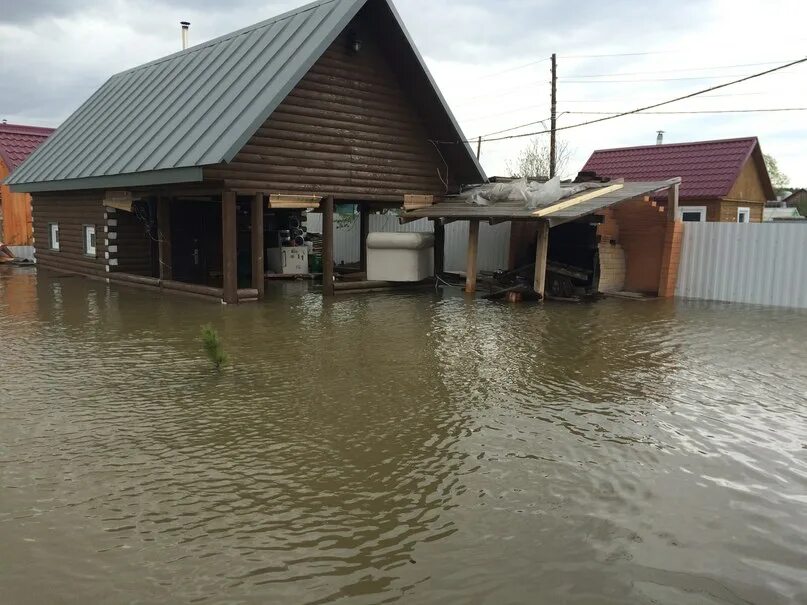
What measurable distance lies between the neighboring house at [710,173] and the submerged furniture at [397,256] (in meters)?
11.0

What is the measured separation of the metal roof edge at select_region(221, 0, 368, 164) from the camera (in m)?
12.3

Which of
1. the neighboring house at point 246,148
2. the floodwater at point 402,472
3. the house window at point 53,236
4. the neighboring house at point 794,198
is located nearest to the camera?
the floodwater at point 402,472

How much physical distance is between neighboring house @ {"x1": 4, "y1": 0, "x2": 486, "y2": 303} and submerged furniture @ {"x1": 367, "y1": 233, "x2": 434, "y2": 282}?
3.66 feet

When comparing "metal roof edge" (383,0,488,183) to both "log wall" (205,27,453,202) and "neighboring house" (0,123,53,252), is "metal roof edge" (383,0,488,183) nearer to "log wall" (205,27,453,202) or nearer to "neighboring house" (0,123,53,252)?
"log wall" (205,27,453,202)

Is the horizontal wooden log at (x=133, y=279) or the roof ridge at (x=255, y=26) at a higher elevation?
the roof ridge at (x=255, y=26)

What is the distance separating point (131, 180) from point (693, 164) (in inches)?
730

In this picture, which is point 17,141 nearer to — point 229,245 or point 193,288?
point 193,288

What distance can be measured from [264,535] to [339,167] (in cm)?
1215

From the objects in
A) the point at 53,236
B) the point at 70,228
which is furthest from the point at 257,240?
the point at 53,236

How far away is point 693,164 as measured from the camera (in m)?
23.3

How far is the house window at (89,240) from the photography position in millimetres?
19172

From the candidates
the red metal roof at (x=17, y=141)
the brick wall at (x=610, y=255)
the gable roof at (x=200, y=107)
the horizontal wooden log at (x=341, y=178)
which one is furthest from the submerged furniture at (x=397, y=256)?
the red metal roof at (x=17, y=141)

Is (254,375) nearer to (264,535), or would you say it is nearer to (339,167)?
(264,535)

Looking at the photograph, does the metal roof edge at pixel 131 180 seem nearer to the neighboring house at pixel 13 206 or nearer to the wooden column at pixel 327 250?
the wooden column at pixel 327 250
